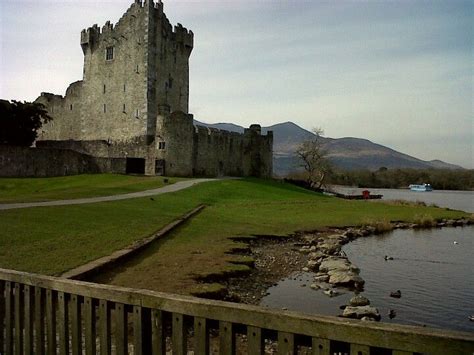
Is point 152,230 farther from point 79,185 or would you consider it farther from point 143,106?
point 143,106

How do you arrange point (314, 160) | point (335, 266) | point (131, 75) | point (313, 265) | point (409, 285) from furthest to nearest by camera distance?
point (314, 160) → point (131, 75) → point (313, 265) → point (335, 266) → point (409, 285)

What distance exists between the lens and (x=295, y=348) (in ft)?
13.9

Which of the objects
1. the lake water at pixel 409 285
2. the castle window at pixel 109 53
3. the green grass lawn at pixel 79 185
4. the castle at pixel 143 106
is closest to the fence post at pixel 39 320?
the lake water at pixel 409 285

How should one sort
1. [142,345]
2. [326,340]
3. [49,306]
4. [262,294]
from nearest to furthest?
[326,340]
[142,345]
[49,306]
[262,294]

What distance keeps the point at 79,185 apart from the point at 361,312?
3189 cm

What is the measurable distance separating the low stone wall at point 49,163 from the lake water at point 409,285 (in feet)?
107

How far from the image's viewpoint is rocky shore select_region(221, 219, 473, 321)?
39.2 ft

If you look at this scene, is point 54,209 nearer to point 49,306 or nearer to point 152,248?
point 152,248

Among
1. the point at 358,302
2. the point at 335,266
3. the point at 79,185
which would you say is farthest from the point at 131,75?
the point at 358,302

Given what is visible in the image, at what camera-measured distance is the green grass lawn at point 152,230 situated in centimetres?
1188

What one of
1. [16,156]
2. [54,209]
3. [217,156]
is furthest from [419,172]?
[54,209]

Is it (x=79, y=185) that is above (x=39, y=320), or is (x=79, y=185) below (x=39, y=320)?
below

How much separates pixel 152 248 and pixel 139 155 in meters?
35.3

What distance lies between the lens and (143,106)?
174ft
